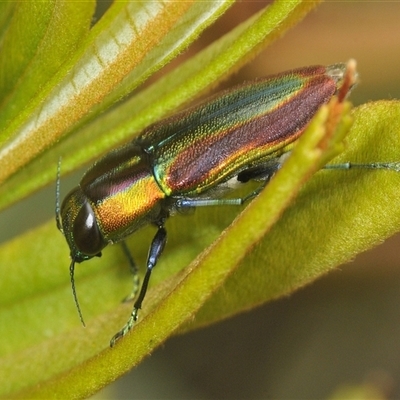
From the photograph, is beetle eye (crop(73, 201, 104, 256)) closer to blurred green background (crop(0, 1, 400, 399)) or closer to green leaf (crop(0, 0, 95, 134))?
green leaf (crop(0, 0, 95, 134))

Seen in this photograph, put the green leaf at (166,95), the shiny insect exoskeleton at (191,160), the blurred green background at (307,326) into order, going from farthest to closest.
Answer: the blurred green background at (307,326) → the shiny insect exoskeleton at (191,160) → the green leaf at (166,95)

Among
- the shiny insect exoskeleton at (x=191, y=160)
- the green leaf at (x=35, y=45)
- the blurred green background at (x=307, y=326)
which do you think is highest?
the green leaf at (x=35, y=45)

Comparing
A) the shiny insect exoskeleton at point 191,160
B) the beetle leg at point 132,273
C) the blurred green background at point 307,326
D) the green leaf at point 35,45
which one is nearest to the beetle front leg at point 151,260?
Result: the shiny insect exoskeleton at point 191,160

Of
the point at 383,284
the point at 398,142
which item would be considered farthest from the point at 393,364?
the point at 398,142

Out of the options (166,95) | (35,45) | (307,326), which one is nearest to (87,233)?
(166,95)

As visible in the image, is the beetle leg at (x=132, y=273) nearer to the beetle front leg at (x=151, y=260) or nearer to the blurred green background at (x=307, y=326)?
the beetle front leg at (x=151, y=260)

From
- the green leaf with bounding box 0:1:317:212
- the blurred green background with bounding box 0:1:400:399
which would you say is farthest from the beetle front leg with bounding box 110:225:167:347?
the blurred green background with bounding box 0:1:400:399
